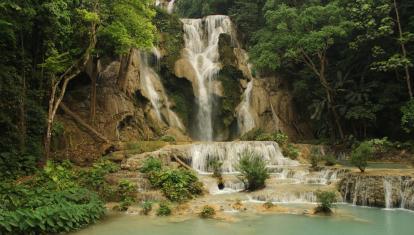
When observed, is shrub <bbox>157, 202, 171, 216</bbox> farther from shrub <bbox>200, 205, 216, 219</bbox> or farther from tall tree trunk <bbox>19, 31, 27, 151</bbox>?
tall tree trunk <bbox>19, 31, 27, 151</bbox>

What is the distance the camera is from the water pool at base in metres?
8.79

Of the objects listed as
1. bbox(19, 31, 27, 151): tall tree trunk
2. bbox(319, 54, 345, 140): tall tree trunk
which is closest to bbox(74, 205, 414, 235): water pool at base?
bbox(19, 31, 27, 151): tall tree trunk

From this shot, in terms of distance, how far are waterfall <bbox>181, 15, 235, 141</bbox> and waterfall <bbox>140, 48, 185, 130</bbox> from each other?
1710mm

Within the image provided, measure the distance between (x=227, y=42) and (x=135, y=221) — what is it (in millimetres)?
19745

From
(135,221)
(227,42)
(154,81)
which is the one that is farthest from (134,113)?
(135,221)

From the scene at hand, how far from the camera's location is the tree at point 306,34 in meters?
22.2

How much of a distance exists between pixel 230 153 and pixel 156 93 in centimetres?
846

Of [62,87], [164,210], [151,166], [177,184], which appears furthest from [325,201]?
[62,87]

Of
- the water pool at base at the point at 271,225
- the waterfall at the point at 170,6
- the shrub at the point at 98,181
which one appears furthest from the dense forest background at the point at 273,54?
the waterfall at the point at 170,6

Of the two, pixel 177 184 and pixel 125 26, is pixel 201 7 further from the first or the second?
pixel 177 184

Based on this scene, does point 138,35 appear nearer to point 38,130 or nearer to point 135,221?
point 38,130

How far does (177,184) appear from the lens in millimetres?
12562

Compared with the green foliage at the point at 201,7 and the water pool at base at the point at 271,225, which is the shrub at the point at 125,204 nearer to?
the water pool at base at the point at 271,225

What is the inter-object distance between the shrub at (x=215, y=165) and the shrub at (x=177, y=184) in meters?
1.39
